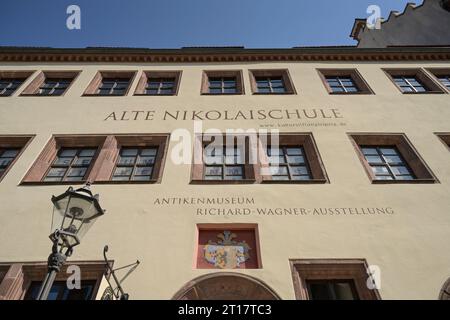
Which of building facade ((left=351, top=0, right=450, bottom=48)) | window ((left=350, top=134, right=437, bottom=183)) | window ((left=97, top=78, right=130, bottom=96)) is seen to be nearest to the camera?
window ((left=350, top=134, right=437, bottom=183))

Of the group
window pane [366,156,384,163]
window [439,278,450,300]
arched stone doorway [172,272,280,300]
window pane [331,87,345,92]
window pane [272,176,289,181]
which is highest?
window pane [331,87,345,92]

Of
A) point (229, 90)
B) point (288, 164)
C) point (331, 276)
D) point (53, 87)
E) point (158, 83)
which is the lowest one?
point (331, 276)

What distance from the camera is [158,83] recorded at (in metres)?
11.1

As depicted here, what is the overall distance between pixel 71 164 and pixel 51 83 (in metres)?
4.89

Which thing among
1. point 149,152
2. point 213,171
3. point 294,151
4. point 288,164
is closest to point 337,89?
point 294,151

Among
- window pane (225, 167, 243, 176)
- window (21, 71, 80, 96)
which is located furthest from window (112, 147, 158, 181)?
window (21, 71, 80, 96)

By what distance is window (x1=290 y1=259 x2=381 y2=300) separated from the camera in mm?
5090

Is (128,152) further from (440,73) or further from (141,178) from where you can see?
(440,73)

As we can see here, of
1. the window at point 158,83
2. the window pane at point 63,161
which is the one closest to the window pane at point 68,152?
the window pane at point 63,161

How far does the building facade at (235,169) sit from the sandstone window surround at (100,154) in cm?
4

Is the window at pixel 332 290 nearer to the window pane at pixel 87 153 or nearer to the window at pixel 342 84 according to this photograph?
the window pane at pixel 87 153

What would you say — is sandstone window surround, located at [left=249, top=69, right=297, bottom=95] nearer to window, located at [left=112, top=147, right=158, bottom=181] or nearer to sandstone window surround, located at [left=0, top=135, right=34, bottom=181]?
window, located at [left=112, top=147, right=158, bottom=181]

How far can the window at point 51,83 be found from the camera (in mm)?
10188
